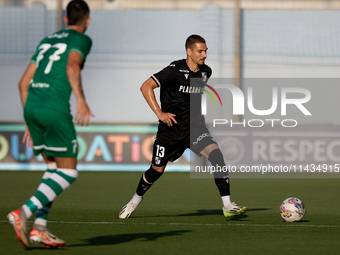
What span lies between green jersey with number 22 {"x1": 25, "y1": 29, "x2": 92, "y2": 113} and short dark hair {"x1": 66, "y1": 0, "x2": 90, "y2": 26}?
8cm

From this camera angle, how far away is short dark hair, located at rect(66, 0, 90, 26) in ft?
14.8

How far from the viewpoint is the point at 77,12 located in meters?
4.54

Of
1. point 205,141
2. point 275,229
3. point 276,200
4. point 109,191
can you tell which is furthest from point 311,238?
point 109,191

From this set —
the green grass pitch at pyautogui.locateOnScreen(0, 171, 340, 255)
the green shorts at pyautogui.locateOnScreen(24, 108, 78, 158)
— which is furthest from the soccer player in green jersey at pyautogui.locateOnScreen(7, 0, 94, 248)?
the green grass pitch at pyautogui.locateOnScreen(0, 171, 340, 255)

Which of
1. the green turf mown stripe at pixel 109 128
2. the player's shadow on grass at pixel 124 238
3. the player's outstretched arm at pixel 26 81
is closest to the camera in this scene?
the player's outstretched arm at pixel 26 81

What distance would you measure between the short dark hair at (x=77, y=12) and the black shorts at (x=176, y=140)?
2.15 metres

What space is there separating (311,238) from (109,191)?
471cm

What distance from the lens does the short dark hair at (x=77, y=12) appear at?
177 inches

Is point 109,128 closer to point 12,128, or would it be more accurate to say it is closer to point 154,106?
point 12,128

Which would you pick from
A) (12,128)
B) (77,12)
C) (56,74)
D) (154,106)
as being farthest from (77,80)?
(12,128)

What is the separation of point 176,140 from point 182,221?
0.83m

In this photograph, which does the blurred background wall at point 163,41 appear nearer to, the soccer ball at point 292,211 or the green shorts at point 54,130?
the soccer ball at point 292,211

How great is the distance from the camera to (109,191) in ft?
31.0

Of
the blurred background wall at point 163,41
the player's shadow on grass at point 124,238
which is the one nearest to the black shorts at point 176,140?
the player's shadow on grass at point 124,238
